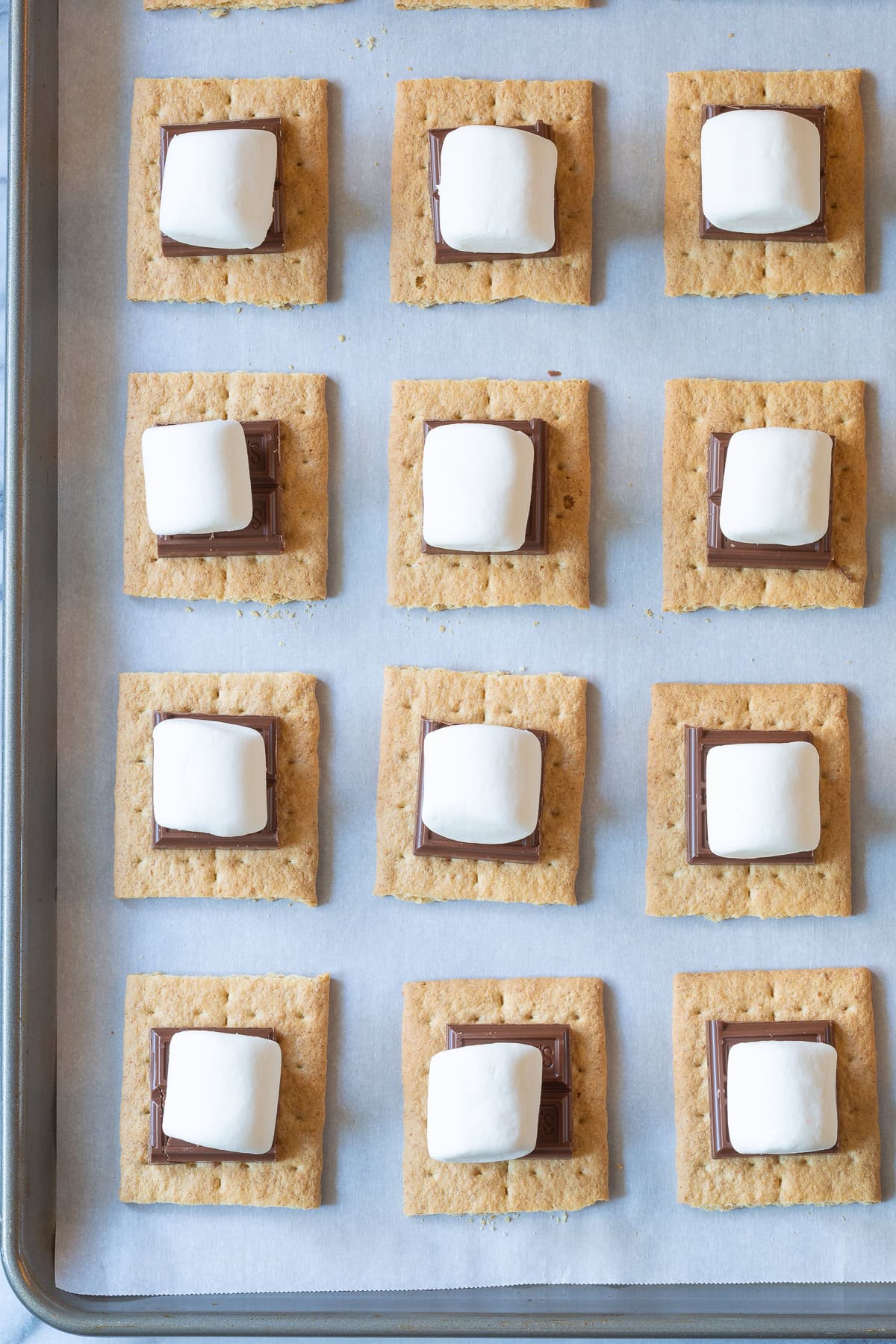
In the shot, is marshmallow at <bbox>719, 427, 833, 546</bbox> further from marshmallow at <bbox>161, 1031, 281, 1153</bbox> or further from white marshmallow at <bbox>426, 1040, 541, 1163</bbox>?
marshmallow at <bbox>161, 1031, 281, 1153</bbox>

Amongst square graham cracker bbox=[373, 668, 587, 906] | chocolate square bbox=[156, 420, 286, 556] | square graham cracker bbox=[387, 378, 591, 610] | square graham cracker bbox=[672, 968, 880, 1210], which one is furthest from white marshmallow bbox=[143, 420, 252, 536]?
square graham cracker bbox=[672, 968, 880, 1210]

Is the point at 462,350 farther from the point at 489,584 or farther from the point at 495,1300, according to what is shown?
the point at 495,1300

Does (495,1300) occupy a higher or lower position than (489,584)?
lower

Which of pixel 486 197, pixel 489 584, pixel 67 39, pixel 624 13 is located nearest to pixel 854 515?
pixel 489 584

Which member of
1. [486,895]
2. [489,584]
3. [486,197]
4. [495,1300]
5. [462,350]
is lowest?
[495,1300]

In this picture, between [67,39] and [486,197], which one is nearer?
[486,197]
